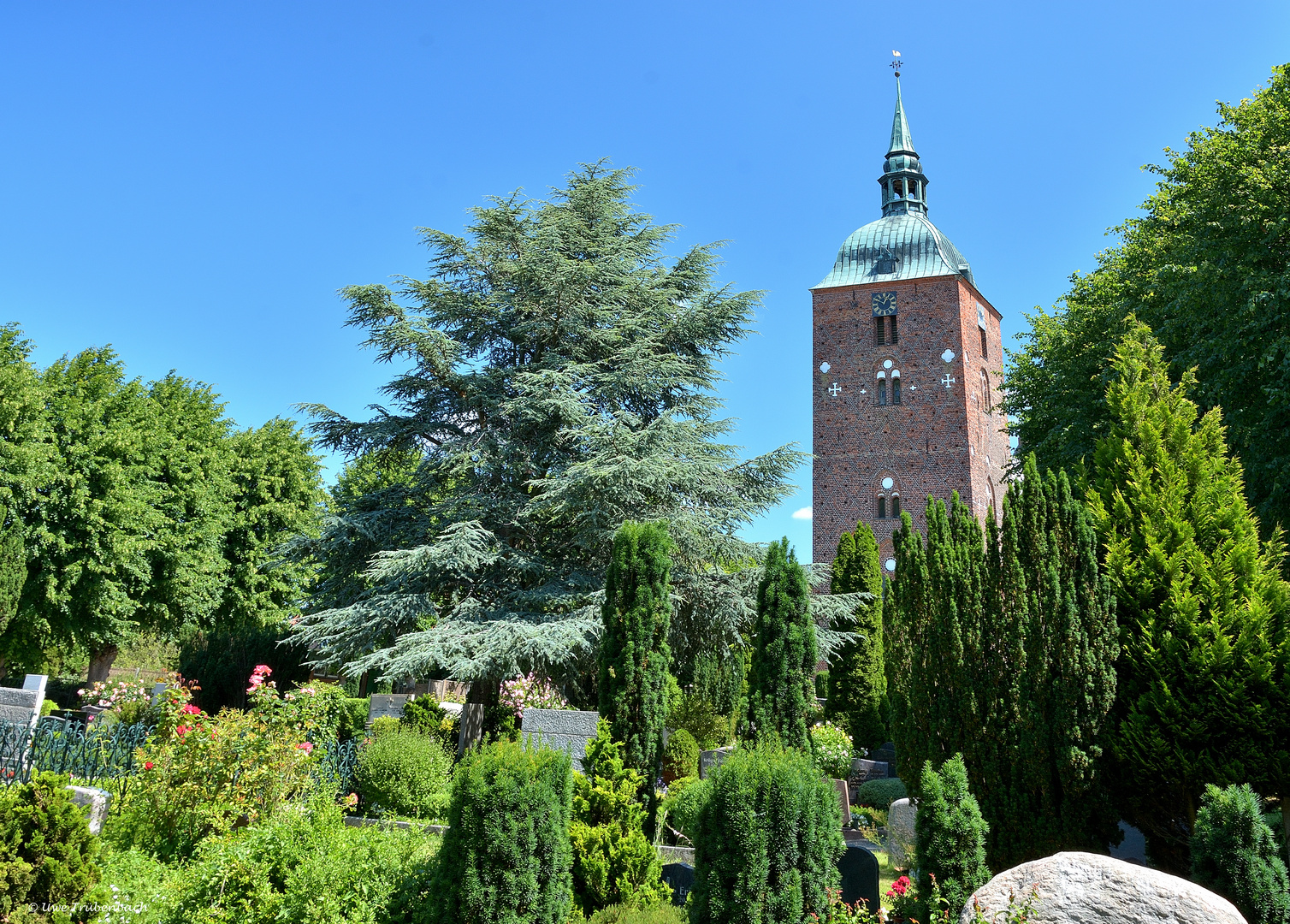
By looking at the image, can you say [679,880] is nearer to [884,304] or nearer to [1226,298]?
[1226,298]

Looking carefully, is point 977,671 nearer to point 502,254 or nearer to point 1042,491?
point 1042,491

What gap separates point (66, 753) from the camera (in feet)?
29.3

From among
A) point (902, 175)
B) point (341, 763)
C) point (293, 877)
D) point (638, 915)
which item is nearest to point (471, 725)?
point (341, 763)

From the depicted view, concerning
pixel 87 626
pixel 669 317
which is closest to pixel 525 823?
pixel 669 317

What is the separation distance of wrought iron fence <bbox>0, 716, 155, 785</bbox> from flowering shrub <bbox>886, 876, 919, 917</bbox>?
7.14 meters

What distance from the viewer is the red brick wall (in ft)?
106

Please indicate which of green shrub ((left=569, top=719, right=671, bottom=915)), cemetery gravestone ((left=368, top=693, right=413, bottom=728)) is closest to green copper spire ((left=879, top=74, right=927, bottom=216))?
cemetery gravestone ((left=368, top=693, right=413, bottom=728))

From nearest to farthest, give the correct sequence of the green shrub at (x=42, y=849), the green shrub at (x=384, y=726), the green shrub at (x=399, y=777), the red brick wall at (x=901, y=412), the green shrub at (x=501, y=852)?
1. the green shrub at (x=42, y=849)
2. the green shrub at (x=501, y=852)
3. the green shrub at (x=399, y=777)
4. the green shrub at (x=384, y=726)
5. the red brick wall at (x=901, y=412)

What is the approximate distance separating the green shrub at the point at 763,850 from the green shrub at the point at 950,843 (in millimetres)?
566

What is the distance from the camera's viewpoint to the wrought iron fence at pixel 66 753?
339 inches

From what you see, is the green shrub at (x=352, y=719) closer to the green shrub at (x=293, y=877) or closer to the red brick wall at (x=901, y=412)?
the green shrub at (x=293, y=877)

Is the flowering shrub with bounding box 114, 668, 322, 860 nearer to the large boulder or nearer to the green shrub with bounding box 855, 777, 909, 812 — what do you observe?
the large boulder

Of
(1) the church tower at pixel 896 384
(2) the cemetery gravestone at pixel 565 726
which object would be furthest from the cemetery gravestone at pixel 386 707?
(1) the church tower at pixel 896 384

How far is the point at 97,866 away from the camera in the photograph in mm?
5262
